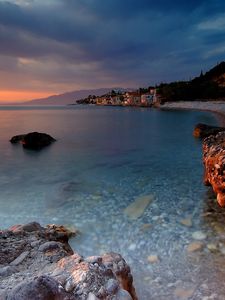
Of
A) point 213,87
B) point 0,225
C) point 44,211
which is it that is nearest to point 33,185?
point 44,211

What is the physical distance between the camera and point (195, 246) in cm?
595

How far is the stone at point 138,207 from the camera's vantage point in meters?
7.89

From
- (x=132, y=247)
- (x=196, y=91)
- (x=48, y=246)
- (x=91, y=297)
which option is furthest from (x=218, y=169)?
(x=196, y=91)

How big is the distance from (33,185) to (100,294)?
968cm

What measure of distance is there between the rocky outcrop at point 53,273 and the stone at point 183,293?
1147 mm

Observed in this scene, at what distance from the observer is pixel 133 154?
62.3 feet

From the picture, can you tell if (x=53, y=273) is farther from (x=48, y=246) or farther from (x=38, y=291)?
(x=48, y=246)

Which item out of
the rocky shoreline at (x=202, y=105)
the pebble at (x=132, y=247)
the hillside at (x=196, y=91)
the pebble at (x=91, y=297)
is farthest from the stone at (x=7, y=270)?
the hillside at (x=196, y=91)

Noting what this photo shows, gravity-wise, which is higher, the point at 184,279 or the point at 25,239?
the point at 25,239

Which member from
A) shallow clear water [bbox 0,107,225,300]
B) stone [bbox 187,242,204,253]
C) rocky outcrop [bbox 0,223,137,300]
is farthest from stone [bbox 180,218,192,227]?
rocky outcrop [bbox 0,223,137,300]

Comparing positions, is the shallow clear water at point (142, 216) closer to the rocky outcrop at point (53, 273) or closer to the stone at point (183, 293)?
the stone at point (183, 293)

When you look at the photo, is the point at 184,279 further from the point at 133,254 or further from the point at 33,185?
the point at 33,185

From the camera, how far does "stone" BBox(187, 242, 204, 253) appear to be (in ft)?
19.0

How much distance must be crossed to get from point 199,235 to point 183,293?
7.17 feet
